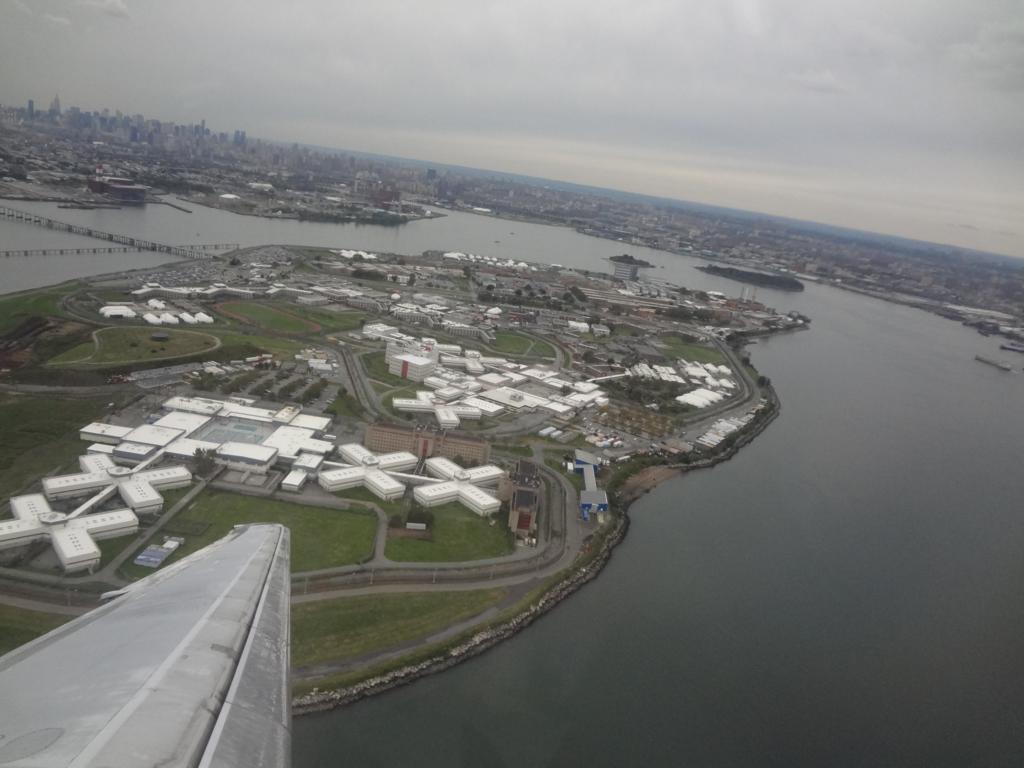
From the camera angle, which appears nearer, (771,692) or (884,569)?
(771,692)

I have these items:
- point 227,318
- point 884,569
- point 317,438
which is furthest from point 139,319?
point 884,569

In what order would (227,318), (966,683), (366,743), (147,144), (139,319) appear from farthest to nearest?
(147,144) < (227,318) < (139,319) < (966,683) < (366,743)

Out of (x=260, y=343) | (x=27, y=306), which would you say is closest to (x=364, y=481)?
(x=260, y=343)

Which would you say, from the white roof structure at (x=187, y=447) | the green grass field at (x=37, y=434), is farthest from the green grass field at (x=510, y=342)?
the green grass field at (x=37, y=434)

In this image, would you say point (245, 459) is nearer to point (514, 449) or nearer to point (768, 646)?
point (514, 449)

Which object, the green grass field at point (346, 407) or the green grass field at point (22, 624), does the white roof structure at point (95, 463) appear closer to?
the green grass field at point (22, 624)

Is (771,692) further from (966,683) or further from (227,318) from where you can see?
(227,318)

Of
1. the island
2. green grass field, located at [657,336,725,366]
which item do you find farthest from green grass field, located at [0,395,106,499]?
green grass field, located at [657,336,725,366]
